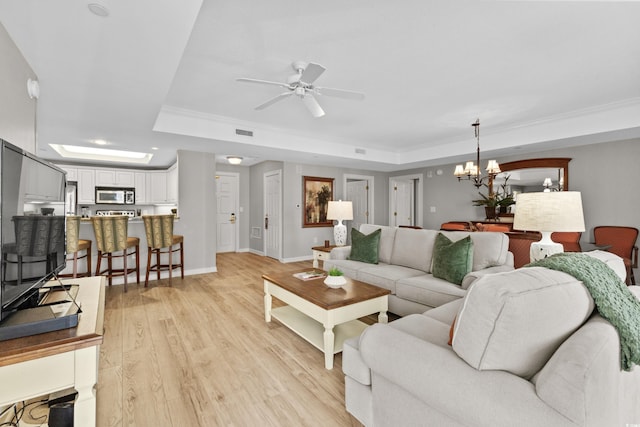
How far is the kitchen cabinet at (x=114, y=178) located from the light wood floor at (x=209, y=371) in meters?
3.74

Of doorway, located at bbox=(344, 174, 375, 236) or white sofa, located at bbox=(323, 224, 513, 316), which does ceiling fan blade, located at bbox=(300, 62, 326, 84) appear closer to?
white sofa, located at bbox=(323, 224, 513, 316)

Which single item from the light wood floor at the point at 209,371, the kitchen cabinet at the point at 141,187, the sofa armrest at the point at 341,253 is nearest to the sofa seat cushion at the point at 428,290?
the light wood floor at the point at 209,371

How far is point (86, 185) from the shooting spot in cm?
592

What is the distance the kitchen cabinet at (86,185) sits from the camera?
5859 mm

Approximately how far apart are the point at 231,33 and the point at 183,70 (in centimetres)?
85

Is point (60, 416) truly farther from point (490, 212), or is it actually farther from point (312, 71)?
point (490, 212)

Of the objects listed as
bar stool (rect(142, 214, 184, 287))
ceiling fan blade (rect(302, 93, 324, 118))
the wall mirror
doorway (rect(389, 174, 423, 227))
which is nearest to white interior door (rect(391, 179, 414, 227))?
doorway (rect(389, 174, 423, 227))

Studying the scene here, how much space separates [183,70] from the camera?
2.78 metres

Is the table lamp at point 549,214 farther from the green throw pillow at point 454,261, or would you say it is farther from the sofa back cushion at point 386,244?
the sofa back cushion at point 386,244

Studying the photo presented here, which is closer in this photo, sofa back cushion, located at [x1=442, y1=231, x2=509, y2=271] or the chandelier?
sofa back cushion, located at [x1=442, y1=231, x2=509, y2=271]

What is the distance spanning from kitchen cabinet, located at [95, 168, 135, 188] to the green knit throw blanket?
7.26 m

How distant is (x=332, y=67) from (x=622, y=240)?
16.2ft

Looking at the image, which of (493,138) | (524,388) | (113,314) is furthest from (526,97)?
(113,314)

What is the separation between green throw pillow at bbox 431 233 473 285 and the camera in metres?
2.68
